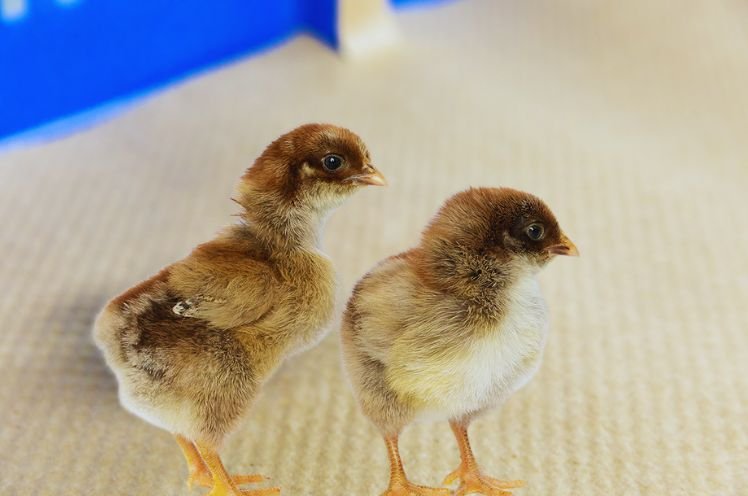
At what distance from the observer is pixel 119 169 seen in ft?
4.01

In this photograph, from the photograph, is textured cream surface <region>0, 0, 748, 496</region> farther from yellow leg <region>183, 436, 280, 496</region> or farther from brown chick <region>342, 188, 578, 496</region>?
brown chick <region>342, 188, 578, 496</region>

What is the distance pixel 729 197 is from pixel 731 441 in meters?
0.48

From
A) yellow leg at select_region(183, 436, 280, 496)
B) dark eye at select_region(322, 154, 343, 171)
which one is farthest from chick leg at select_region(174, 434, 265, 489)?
dark eye at select_region(322, 154, 343, 171)

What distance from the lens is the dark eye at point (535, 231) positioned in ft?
1.98

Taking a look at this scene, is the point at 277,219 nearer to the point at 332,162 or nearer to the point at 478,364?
the point at 332,162

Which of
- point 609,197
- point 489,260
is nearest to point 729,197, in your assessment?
point 609,197

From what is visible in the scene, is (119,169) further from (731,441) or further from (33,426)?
(731,441)

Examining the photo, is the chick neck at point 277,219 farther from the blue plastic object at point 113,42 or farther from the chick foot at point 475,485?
the blue plastic object at point 113,42

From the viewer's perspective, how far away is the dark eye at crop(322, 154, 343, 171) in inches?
25.4

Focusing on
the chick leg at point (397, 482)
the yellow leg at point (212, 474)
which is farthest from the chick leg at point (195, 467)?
the chick leg at point (397, 482)

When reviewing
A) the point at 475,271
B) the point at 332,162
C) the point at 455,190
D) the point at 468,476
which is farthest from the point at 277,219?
the point at 455,190

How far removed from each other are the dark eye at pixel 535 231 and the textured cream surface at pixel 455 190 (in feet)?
0.96

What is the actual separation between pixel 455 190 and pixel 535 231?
0.60m

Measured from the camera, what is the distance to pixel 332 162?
647 mm
